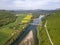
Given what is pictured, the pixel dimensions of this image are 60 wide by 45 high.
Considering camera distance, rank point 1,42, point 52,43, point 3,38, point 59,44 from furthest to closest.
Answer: point 3,38, point 1,42, point 52,43, point 59,44

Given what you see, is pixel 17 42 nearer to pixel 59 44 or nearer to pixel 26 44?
pixel 26 44

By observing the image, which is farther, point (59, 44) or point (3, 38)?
point (3, 38)

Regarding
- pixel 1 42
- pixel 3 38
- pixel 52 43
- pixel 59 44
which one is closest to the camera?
pixel 59 44

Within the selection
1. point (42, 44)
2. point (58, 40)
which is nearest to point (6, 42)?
point (42, 44)

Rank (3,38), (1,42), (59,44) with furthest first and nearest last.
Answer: (3,38) < (1,42) < (59,44)

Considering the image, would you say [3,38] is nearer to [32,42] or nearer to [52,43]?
[32,42]

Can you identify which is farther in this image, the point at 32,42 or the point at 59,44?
the point at 32,42

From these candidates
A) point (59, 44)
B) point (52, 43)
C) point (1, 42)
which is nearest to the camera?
point (59, 44)

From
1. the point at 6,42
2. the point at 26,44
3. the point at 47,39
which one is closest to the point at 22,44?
the point at 26,44
